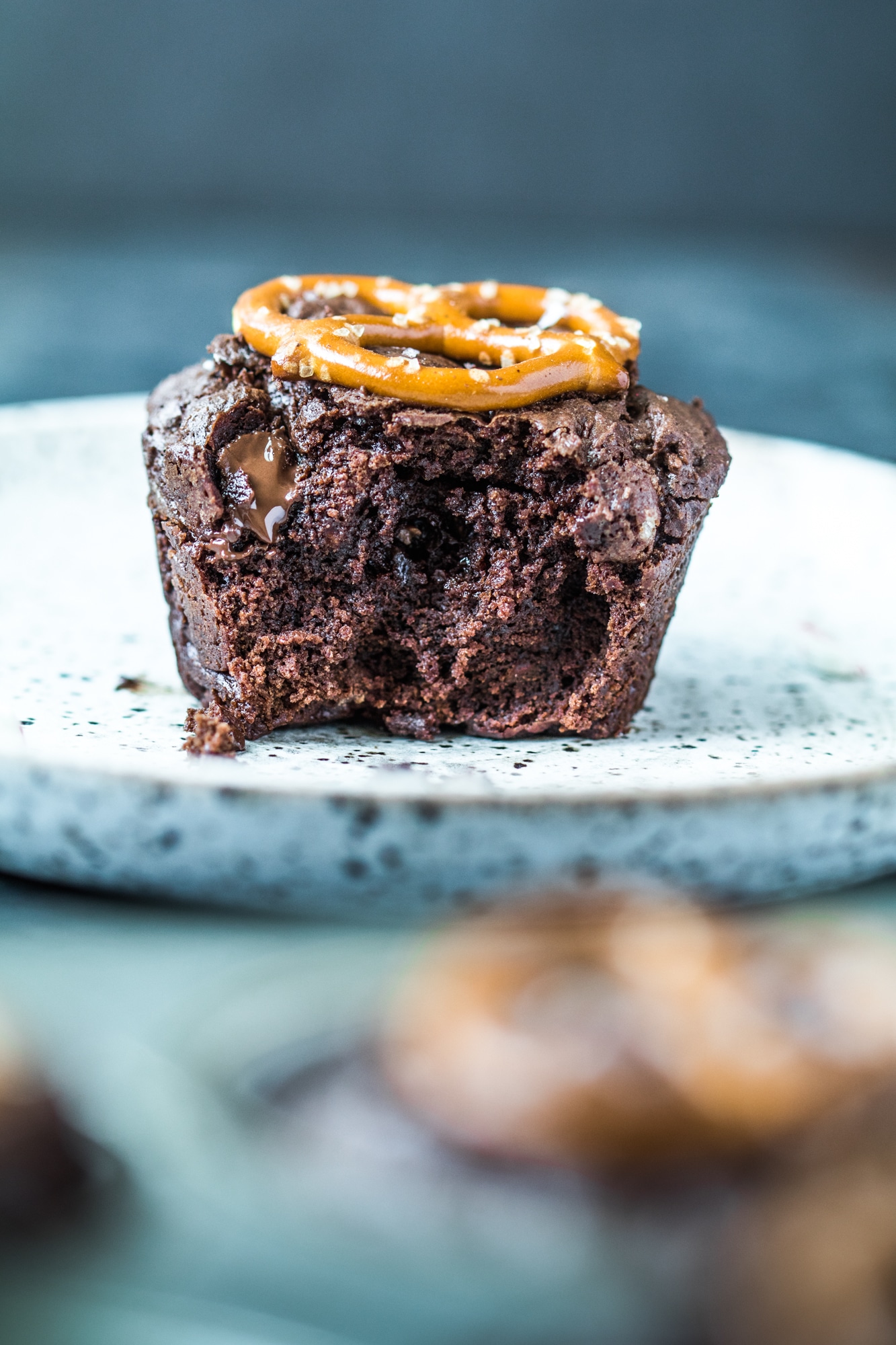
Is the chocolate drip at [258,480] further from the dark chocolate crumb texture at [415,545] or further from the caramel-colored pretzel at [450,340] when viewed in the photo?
the caramel-colored pretzel at [450,340]

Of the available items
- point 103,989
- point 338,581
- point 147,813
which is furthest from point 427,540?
point 103,989

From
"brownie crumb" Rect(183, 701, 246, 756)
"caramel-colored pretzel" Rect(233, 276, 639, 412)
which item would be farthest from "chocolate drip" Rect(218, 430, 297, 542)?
"brownie crumb" Rect(183, 701, 246, 756)

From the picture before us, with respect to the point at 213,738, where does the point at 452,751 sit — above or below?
below

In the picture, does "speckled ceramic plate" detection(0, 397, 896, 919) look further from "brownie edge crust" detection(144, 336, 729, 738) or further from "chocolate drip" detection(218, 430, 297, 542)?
"chocolate drip" detection(218, 430, 297, 542)

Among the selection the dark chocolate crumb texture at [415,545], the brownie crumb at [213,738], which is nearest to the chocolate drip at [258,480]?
the dark chocolate crumb texture at [415,545]

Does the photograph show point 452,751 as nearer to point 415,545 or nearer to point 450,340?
point 415,545

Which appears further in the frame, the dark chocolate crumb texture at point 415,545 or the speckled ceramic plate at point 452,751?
the dark chocolate crumb texture at point 415,545

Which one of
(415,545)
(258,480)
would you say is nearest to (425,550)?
(415,545)
